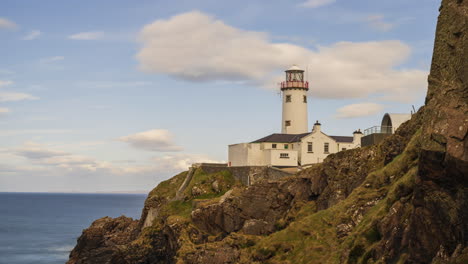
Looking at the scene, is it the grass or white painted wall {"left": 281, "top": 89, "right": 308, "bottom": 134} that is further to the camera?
white painted wall {"left": 281, "top": 89, "right": 308, "bottom": 134}

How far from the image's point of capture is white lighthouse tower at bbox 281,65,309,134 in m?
87.6

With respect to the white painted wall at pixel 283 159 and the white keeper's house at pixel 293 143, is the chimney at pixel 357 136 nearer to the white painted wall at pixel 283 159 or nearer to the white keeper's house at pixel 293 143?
the white keeper's house at pixel 293 143

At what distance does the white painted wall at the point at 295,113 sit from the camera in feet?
287

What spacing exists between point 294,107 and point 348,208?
136ft

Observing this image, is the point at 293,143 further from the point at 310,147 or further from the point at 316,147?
the point at 316,147

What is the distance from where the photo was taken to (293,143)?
82.2 m

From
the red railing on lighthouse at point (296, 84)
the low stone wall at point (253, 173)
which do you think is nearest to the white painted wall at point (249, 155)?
the low stone wall at point (253, 173)

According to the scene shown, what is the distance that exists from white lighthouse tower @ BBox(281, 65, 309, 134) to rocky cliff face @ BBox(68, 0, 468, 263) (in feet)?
47.1

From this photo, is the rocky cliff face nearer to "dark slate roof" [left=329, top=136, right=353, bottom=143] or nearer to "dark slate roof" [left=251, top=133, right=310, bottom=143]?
"dark slate roof" [left=251, top=133, right=310, bottom=143]

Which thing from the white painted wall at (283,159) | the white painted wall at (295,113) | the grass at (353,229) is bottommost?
the grass at (353,229)

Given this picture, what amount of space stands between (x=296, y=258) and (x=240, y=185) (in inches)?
1162

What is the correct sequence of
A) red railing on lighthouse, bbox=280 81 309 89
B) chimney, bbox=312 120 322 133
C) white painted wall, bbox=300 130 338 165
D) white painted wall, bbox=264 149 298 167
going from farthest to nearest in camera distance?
1. red railing on lighthouse, bbox=280 81 309 89
2. chimney, bbox=312 120 322 133
3. white painted wall, bbox=300 130 338 165
4. white painted wall, bbox=264 149 298 167

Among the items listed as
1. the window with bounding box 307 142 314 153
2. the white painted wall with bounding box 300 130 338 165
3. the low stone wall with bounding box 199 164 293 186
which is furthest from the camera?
the window with bounding box 307 142 314 153

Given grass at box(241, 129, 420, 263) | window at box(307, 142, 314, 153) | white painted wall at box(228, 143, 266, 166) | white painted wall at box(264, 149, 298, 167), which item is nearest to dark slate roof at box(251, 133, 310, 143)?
window at box(307, 142, 314, 153)
